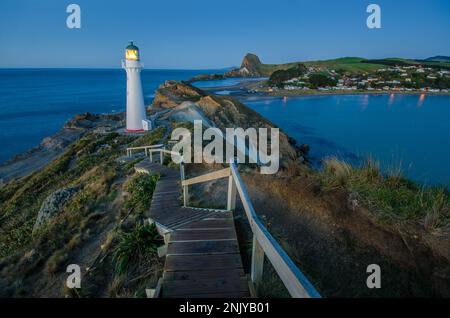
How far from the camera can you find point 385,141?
37.2m

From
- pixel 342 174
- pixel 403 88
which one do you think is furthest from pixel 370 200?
pixel 403 88

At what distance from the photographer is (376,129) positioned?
43.4m

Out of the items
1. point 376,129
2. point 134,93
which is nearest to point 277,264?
point 134,93

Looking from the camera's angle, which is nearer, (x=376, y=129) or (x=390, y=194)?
(x=390, y=194)

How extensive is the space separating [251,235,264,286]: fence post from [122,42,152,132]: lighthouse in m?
24.1

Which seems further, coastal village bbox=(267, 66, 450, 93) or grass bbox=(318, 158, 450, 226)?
coastal village bbox=(267, 66, 450, 93)

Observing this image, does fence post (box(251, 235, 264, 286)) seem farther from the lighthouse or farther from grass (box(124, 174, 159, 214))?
the lighthouse

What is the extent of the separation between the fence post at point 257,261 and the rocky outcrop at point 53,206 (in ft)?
31.6

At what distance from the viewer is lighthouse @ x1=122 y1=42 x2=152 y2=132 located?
2498 cm

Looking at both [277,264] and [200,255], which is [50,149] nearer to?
[200,255]

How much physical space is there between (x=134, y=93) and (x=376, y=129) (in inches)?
1554

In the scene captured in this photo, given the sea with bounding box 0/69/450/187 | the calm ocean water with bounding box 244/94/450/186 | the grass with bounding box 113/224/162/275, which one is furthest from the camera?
the sea with bounding box 0/69/450/187

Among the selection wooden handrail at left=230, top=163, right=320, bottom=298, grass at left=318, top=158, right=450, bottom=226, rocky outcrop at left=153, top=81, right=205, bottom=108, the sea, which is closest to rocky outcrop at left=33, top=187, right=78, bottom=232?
wooden handrail at left=230, top=163, right=320, bottom=298

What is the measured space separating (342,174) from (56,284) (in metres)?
7.53
